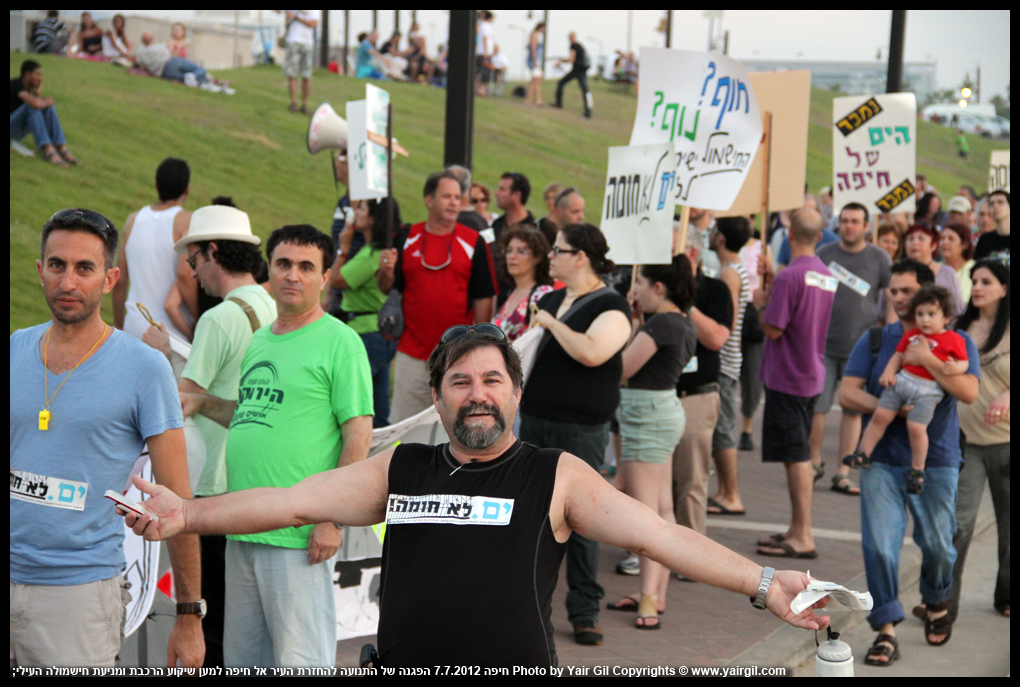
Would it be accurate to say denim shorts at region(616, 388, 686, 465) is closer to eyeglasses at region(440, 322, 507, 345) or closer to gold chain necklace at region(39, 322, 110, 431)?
eyeglasses at region(440, 322, 507, 345)

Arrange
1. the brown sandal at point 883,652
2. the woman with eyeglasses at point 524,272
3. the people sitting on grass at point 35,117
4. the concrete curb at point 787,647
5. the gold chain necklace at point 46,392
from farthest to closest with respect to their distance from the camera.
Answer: the people sitting on grass at point 35,117
the woman with eyeglasses at point 524,272
the brown sandal at point 883,652
the concrete curb at point 787,647
the gold chain necklace at point 46,392

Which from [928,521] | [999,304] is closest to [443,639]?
[928,521]

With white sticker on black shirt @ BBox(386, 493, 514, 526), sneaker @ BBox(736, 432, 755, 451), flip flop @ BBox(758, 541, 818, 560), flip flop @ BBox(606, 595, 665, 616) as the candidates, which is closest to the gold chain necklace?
white sticker on black shirt @ BBox(386, 493, 514, 526)

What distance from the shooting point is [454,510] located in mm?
2861

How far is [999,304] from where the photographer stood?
621 centimetres

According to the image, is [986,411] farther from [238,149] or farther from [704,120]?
[238,149]

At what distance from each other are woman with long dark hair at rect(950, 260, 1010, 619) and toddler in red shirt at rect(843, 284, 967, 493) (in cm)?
54

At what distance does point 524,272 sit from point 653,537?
12.3 feet

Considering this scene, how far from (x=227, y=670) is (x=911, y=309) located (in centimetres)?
390

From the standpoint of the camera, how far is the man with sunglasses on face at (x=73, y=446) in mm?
3420

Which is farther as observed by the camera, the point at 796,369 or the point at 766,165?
the point at 766,165

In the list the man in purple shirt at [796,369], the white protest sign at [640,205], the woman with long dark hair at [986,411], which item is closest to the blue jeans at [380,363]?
the white protest sign at [640,205]

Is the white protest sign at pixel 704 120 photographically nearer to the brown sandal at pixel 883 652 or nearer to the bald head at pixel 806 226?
the bald head at pixel 806 226

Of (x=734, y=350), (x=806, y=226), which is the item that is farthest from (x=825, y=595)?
(x=734, y=350)
